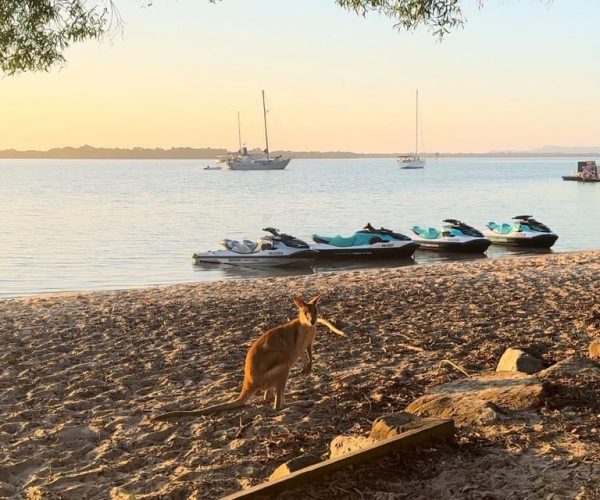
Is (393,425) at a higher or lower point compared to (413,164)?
lower

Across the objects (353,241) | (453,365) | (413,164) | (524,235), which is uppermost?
(413,164)

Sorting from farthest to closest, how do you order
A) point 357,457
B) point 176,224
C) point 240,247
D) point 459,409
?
point 176,224 → point 240,247 → point 459,409 → point 357,457

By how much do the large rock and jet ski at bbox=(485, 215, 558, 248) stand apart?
83.1 ft

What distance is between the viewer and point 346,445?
15.5 feet

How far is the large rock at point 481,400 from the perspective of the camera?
5.13m

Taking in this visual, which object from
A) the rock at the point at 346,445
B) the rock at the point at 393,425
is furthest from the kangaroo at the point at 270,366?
the rock at the point at 393,425

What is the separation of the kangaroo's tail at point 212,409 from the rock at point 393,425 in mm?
1648

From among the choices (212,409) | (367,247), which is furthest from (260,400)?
(367,247)

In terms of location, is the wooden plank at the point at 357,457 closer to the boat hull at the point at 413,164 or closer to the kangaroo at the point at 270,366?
the kangaroo at the point at 270,366

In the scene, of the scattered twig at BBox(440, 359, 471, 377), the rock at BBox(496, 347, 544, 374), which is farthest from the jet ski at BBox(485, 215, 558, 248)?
the rock at BBox(496, 347, 544, 374)

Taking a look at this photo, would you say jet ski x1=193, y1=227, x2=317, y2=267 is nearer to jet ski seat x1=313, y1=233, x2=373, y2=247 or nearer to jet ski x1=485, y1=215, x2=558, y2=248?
jet ski seat x1=313, y1=233, x2=373, y2=247

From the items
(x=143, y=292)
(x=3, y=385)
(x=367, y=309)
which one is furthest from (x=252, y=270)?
(x=3, y=385)

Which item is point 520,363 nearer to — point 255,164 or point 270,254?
point 270,254

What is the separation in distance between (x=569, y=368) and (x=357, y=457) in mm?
2803
